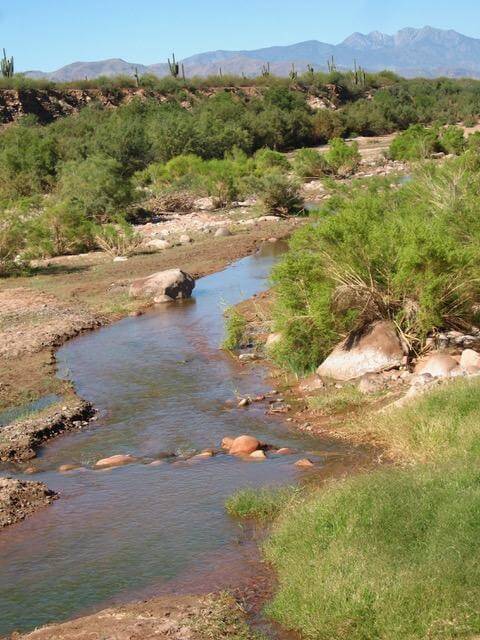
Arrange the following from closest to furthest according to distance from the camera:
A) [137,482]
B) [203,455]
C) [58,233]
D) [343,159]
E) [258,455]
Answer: [137,482], [258,455], [203,455], [58,233], [343,159]

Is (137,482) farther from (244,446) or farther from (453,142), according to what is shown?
(453,142)

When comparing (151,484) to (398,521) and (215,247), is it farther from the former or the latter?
(215,247)

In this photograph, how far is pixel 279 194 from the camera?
34125 millimetres

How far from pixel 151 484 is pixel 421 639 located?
203 inches

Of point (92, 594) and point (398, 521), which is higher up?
point (398, 521)

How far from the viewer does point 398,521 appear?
24.4 ft

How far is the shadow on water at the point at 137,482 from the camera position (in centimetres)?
826

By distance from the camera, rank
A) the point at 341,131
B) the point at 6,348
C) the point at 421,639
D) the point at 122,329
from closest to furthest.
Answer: the point at 421,639 < the point at 6,348 < the point at 122,329 < the point at 341,131

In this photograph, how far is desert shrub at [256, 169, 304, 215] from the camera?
33719 millimetres

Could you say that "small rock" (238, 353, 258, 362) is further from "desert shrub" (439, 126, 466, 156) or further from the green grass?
"desert shrub" (439, 126, 466, 156)

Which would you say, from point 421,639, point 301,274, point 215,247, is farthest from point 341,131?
point 421,639

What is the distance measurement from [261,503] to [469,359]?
4871mm

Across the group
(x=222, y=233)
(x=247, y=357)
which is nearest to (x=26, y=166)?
(x=222, y=233)

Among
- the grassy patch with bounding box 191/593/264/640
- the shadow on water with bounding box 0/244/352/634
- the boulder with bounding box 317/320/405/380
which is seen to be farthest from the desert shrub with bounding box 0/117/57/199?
the grassy patch with bounding box 191/593/264/640
